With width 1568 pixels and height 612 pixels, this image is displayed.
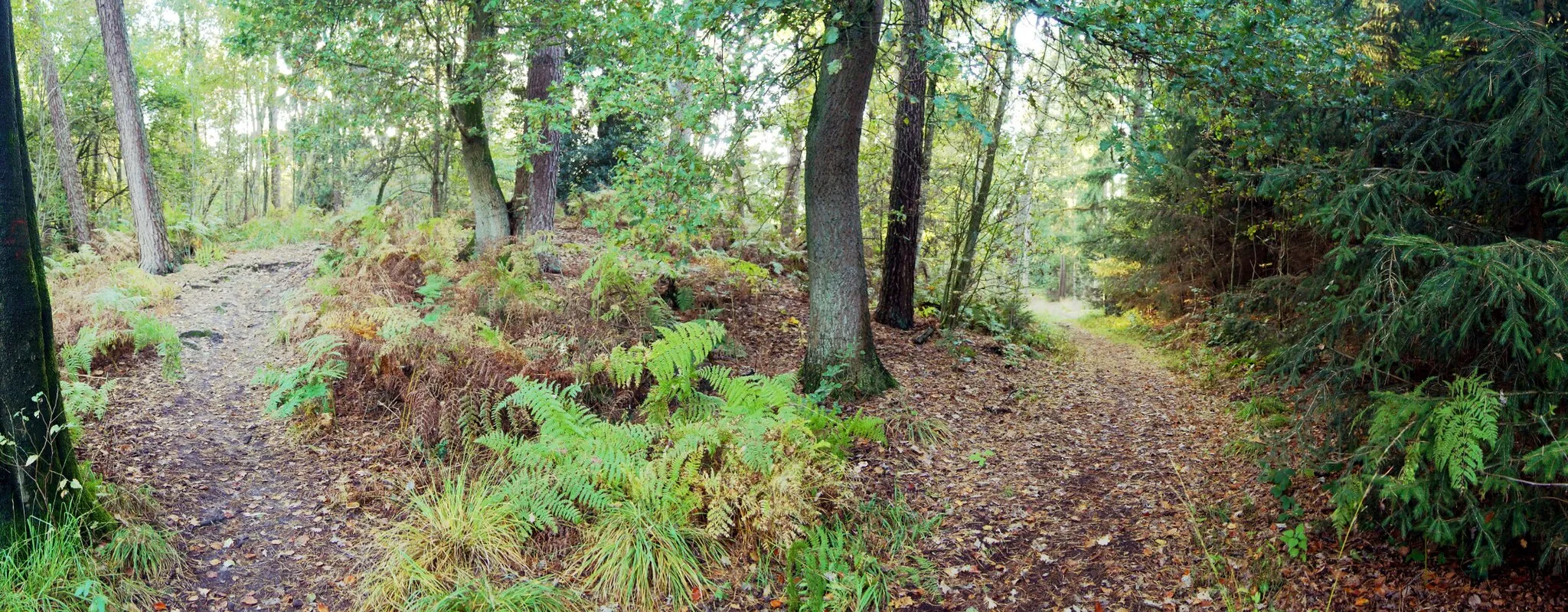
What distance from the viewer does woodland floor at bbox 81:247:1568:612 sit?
3.99 metres

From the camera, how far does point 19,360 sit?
3758 mm

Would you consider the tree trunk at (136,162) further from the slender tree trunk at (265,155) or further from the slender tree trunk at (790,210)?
the slender tree trunk at (265,155)

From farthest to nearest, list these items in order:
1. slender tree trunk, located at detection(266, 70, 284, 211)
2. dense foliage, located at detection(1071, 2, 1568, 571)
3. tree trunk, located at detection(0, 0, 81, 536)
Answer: slender tree trunk, located at detection(266, 70, 284, 211) → tree trunk, located at detection(0, 0, 81, 536) → dense foliage, located at detection(1071, 2, 1568, 571)

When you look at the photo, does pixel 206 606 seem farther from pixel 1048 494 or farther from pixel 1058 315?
pixel 1058 315

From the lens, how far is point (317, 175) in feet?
77.0

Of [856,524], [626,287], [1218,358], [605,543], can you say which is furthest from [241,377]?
[1218,358]

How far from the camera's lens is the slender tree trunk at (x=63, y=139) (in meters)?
13.5

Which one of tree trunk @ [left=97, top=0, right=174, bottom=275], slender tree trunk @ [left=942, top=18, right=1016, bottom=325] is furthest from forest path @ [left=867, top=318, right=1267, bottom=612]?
tree trunk @ [left=97, top=0, right=174, bottom=275]

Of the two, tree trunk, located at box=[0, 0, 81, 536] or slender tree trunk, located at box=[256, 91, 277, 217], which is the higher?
slender tree trunk, located at box=[256, 91, 277, 217]

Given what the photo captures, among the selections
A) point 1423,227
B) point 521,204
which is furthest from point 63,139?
point 1423,227

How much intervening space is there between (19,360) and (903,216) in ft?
25.9

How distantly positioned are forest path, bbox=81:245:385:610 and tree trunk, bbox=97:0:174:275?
5.59 metres

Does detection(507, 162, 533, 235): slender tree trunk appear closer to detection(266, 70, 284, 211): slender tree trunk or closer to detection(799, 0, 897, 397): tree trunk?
detection(799, 0, 897, 397): tree trunk

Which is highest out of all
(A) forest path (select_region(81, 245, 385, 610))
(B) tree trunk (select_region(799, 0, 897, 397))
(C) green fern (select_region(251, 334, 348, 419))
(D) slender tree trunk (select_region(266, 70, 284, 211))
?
(D) slender tree trunk (select_region(266, 70, 284, 211))
